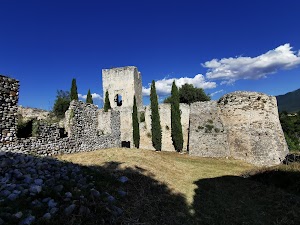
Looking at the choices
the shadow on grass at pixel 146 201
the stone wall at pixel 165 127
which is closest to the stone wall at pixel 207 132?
the stone wall at pixel 165 127

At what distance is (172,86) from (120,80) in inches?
549

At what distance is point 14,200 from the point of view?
16.6 feet

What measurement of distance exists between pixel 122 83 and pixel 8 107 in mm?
32195

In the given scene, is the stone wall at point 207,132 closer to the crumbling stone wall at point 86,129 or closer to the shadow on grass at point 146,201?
the crumbling stone wall at point 86,129

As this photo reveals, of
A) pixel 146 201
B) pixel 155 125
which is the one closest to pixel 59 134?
pixel 146 201

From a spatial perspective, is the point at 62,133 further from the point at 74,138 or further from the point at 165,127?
the point at 165,127

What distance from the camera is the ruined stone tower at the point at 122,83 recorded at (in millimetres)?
42500

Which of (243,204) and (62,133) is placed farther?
(62,133)

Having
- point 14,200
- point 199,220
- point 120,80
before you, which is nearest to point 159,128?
point 120,80

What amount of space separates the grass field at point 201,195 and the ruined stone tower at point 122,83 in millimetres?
30425

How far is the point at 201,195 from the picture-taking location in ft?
29.1

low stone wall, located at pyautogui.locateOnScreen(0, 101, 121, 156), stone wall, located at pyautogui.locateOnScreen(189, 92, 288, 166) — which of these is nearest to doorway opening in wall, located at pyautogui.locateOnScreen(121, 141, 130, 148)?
low stone wall, located at pyautogui.locateOnScreen(0, 101, 121, 156)

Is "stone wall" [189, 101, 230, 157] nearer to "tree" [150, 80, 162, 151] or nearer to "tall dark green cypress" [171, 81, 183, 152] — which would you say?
"tall dark green cypress" [171, 81, 183, 152]

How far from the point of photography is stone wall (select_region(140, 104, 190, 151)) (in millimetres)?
29453
